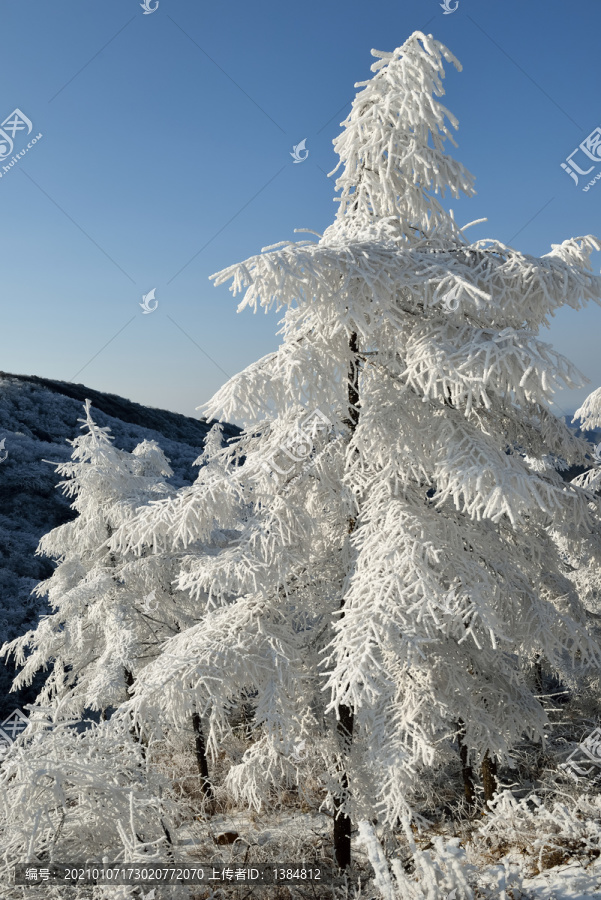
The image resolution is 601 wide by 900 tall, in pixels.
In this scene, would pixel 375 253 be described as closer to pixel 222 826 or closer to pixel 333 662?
pixel 333 662

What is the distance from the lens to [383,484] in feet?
15.7

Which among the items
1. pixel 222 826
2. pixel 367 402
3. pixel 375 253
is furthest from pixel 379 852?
pixel 222 826

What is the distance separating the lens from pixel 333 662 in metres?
5.43

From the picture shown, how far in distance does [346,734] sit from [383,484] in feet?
9.01

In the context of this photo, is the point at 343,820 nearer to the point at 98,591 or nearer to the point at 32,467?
the point at 98,591

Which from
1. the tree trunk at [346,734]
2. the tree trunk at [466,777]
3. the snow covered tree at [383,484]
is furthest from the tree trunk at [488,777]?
the tree trunk at [346,734]

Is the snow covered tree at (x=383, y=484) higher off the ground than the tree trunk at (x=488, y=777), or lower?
higher

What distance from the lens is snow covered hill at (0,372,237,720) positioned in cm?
1866

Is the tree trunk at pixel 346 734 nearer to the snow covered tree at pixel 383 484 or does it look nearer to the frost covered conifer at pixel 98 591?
the snow covered tree at pixel 383 484

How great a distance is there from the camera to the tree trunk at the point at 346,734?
5292 mm

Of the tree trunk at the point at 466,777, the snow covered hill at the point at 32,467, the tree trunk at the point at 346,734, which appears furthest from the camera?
the snow covered hill at the point at 32,467

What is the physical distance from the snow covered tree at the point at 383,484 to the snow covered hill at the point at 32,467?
17.8ft

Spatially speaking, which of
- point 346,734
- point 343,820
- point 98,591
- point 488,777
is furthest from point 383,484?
point 98,591

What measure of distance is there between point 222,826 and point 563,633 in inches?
263
